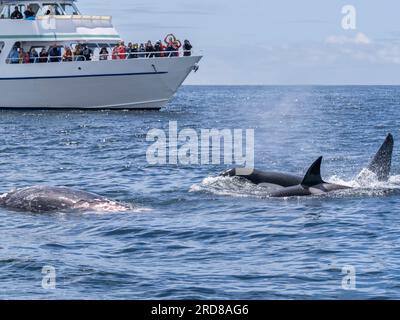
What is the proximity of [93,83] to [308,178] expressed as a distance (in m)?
44.7

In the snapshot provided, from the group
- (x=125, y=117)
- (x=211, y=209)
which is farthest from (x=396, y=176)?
(x=125, y=117)

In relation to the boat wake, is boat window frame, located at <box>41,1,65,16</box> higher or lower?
higher

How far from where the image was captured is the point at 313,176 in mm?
23672

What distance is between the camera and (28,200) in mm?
22219

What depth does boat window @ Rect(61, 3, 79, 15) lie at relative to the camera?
7131 centimetres

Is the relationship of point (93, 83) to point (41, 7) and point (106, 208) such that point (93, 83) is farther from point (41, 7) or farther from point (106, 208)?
point (106, 208)

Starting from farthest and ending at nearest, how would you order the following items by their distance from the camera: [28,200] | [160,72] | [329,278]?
[160,72] → [28,200] → [329,278]

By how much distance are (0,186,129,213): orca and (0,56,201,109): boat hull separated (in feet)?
142

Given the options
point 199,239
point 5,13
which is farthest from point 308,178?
point 5,13

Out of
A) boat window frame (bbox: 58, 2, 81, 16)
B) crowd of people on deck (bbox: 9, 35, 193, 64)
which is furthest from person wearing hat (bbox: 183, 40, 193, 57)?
boat window frame (bbox: 58, 2, 81, 16)

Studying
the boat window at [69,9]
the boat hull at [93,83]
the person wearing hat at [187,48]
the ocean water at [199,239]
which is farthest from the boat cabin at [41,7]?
the ocean water at [199,239]

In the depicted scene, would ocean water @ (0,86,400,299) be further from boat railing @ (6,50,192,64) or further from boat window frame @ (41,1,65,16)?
boat window frame @ (41,1,65,16)

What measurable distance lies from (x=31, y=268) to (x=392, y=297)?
6.32 m
